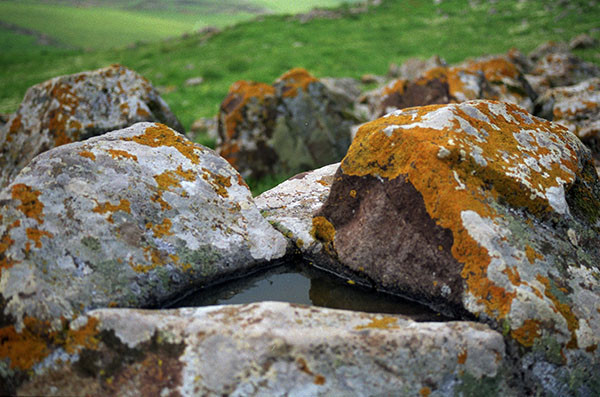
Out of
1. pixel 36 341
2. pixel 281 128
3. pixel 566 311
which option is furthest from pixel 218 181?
pixel 281 128

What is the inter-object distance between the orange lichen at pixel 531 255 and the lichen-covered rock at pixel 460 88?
829 cm

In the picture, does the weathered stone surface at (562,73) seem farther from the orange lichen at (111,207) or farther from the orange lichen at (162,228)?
the orange lichen at (111,207)

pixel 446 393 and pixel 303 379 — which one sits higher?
pixel 303 379

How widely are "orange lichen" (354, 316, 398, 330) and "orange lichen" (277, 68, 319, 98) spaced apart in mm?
8693

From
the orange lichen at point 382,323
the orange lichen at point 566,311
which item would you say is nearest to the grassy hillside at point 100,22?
the orange lichen at point 382,323

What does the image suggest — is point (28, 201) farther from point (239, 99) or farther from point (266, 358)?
point (239, 99)

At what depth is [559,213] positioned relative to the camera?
4172 mm

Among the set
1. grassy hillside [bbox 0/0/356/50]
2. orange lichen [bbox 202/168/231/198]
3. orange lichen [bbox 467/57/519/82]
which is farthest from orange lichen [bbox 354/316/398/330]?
grassy hillside [bbox 0/0/356/50]

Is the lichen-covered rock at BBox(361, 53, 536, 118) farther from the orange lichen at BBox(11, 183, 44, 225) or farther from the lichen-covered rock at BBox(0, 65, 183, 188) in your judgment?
the orange lichen at BBox(11, 183, 44, 225)

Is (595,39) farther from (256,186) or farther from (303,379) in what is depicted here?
(303,379)

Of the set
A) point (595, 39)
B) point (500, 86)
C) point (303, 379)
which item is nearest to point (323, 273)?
point (303, 379)

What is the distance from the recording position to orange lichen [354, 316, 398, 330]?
3334 millimetres

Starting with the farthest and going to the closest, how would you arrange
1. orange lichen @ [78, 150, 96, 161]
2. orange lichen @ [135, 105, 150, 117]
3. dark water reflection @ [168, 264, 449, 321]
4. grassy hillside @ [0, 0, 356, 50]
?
grassy hillside @ [0, 0, 356, 50]
orange lichen @ [135, 105, 150, 117]
orange lichen @ [78, 150, 96, 161]
dark water reflection @ [168, 264, 449, 321]

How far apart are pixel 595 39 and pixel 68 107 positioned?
27117 mm
